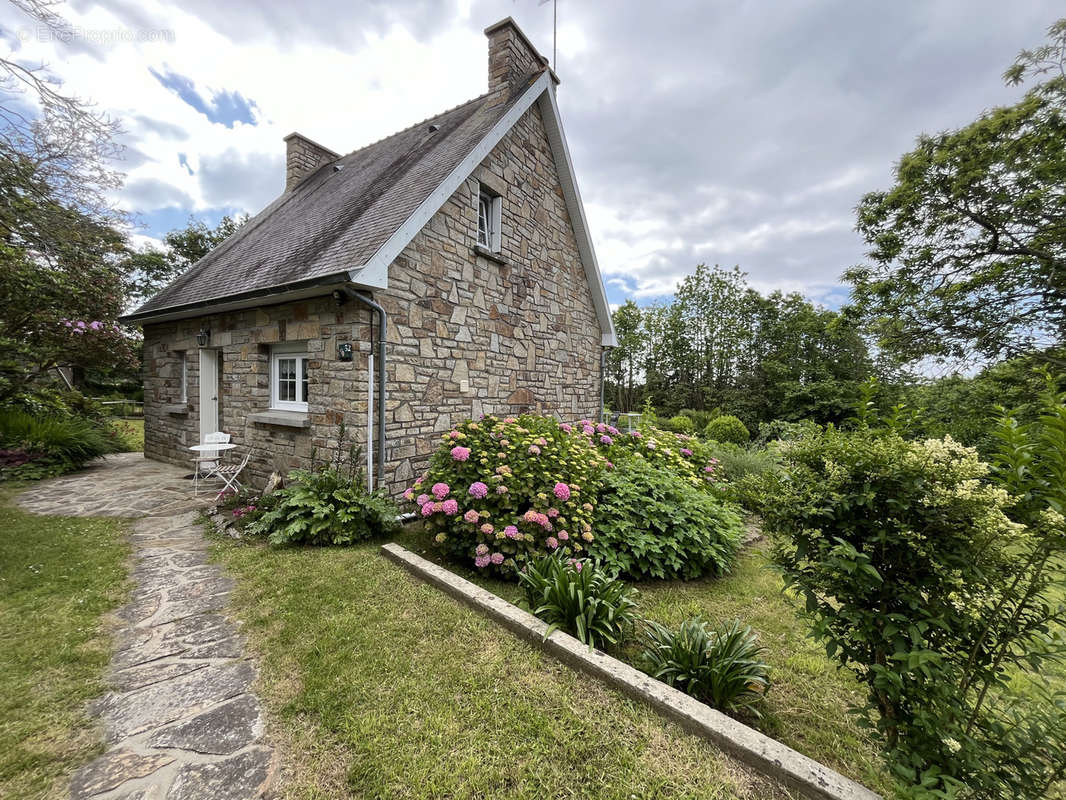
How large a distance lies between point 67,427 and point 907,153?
21.0 m

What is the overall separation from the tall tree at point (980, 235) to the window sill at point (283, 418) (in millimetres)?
14086

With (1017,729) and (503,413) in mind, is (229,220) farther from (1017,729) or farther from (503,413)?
(1017,729)

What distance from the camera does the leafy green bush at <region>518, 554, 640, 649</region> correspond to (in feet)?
9.09

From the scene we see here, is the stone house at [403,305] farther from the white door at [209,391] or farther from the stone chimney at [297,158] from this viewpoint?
the stone chimney at [297,158]

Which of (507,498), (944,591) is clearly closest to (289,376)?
(507,498)

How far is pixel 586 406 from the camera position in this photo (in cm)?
950

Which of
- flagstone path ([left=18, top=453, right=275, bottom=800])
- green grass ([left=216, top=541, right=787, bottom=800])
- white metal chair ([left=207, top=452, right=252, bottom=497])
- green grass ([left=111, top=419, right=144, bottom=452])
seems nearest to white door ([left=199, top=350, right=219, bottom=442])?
white metal chair ([left=207, top=452, right=252, bottom=497])

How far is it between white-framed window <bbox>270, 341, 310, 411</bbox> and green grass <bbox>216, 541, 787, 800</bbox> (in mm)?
3523

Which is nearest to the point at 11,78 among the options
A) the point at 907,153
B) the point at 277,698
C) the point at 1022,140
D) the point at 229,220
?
the point at 277,698

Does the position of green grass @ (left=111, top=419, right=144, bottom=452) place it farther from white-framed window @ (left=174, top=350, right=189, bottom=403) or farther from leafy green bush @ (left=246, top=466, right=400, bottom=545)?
leafy green bush @ (left=246, top=466, right=400, bottom=545)

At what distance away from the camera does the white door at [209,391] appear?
24.0 feet

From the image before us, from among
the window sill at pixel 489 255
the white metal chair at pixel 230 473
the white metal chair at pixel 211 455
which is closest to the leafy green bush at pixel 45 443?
the white metal chair at pixel 211 455

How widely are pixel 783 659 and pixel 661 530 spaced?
1.52 meters

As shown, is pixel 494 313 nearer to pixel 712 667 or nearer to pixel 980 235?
pixel 712 667
